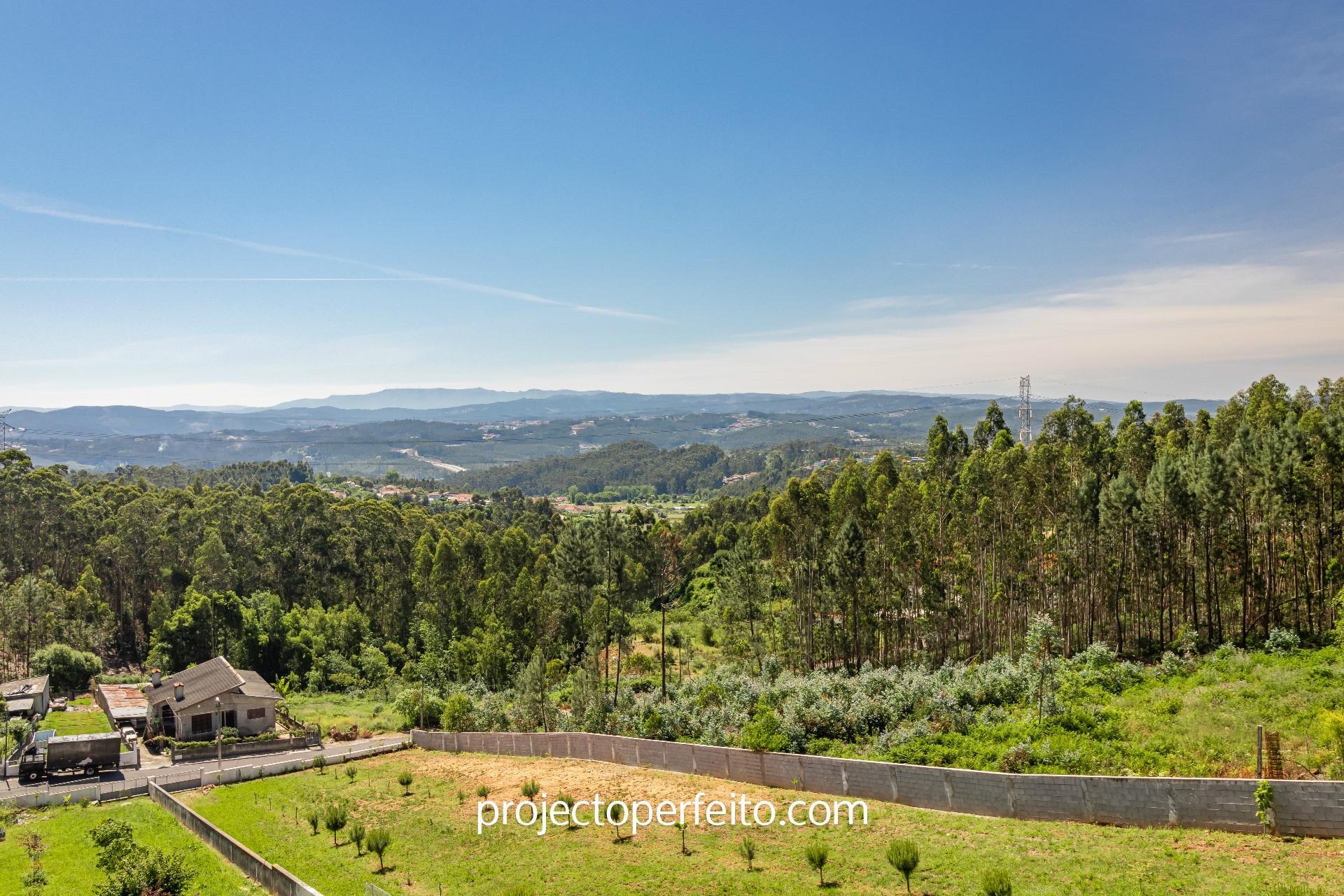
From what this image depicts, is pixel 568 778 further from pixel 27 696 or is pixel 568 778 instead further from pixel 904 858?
pixel 27 696

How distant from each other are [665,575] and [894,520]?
47.5 feet

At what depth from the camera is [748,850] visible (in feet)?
59.5

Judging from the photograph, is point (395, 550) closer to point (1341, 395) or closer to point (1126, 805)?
point (1126, 805)

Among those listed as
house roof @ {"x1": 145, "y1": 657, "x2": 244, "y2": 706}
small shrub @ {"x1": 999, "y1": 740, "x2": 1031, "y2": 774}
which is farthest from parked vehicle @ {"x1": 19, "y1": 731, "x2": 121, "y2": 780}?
small shrub @ {"x1": 999, "y1": 740, "x2": 1031, "y2": 774}

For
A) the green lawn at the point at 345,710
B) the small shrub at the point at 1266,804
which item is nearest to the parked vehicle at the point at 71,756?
the green lawn at the point at 345,710

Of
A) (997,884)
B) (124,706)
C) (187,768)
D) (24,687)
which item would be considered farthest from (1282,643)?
(24,687)

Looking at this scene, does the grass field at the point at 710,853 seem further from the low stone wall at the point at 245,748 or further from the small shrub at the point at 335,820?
the low stone wall at the point at 245,748

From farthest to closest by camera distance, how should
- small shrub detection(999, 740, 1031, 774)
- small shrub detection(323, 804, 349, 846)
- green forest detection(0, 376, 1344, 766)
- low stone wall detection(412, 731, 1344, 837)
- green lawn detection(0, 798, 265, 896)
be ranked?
green forest detection(0, 376, 1344, 766) < small shrub detection(323, 804, 349, 846) < small shrub detection(999, 740, 1031, 774) < green lawn detection(0, 798, 265, 896) < low stone wall detection(412, 731, 1344, 837)

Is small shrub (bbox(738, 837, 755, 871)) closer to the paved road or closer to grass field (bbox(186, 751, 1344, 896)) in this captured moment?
grass field (bbox(186, 751, 1344, 896))

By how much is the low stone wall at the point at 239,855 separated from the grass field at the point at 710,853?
3.87 ft

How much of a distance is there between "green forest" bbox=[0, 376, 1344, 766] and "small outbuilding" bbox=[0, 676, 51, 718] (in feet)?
44.7

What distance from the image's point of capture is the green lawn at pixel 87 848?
20.7 metres

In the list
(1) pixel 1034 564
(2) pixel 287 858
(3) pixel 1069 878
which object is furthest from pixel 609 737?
(1) pixel 1034 564

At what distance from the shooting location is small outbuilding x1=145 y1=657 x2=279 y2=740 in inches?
1736
